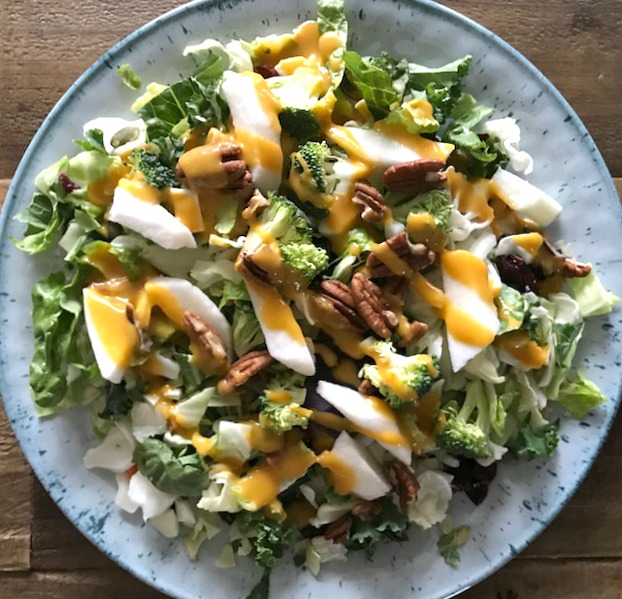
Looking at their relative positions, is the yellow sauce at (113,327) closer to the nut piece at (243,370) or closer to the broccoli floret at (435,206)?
the nut piece at (243,370)

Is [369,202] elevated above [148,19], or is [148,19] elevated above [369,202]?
[148,19]

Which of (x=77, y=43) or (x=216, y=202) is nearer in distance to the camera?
(x=216, y=202)

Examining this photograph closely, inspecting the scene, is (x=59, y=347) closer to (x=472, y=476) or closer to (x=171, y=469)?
(x=171, y=469)

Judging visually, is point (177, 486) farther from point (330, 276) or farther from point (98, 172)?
point (98, 172)

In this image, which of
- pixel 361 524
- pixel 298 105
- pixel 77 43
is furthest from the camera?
pixel 77 43

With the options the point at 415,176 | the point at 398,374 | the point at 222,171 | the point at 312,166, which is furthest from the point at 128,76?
the point at 398,374

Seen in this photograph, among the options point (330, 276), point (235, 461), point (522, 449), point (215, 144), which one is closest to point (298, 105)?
point (215, 144)

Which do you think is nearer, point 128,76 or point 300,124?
point 300,124

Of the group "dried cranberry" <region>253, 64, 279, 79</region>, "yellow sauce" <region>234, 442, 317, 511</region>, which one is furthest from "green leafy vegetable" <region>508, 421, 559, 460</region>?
"dried cranberry" <region>253, 64, 279, 79</region>
